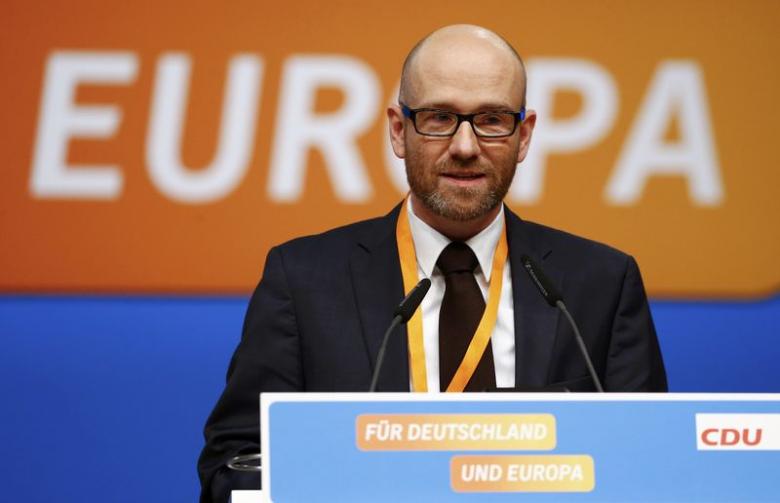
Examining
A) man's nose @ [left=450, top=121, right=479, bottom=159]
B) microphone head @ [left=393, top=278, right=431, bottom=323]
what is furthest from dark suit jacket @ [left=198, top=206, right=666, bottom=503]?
microphone head @ [left=393, top=278, right=431, bottom=323]

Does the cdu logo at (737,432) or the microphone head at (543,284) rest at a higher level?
the microphone head at (543,284)

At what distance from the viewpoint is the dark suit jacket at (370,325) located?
221 centimetres

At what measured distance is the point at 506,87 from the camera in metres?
2.25

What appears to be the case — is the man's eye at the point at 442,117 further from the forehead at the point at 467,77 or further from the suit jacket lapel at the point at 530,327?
the suit jacket lapel at the point at 530,327

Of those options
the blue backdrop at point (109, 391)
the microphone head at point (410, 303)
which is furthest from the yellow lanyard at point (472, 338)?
the blue backdrop at point (109, 391)

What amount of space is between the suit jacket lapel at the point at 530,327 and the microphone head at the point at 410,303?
1.52ft

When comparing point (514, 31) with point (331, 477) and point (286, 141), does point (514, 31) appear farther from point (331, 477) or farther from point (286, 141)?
point (331, 477)

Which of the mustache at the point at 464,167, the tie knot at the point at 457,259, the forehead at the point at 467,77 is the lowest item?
the tie knot at the point at 457,259

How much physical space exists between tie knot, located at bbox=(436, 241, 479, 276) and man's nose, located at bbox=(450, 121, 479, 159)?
0.20m

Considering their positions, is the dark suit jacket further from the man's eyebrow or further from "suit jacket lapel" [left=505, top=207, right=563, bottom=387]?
the man's eyebrow

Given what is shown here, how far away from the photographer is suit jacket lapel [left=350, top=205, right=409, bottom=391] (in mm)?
2193

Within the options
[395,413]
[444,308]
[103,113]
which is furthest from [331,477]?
[103,113]

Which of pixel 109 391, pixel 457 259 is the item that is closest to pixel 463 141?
pixel 457 259

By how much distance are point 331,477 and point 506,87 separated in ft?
3.34
